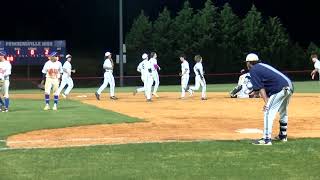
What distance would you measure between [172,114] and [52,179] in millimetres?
11779

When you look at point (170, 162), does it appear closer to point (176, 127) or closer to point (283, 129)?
point (283, 129)

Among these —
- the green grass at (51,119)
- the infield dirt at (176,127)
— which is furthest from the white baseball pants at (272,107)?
the green grass at (51,119)

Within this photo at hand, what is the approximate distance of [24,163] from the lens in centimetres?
993

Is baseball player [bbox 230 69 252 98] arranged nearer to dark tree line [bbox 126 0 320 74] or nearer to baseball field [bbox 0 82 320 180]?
baseball field [bbox 0 82 320 180]

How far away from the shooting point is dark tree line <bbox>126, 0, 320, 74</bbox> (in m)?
48.2

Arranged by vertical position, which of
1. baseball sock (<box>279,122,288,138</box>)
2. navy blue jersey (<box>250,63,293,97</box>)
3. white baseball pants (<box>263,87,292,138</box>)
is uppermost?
navy blue jersey (<box>250,63,293,97</box>)

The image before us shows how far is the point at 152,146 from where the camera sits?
11.8 m

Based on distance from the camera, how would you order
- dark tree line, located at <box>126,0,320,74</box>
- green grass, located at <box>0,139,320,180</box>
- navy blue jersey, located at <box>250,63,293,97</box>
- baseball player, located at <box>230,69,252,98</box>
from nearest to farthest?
1. green grass, located at <box>0,139,320,180</box>
2. navy blue jersey, located at <box>250,63,293,97</box>
3. baseball player, located at <box>230,69,252,98</box>
4. dark tree line, located at <box>126,0,320,74</box>

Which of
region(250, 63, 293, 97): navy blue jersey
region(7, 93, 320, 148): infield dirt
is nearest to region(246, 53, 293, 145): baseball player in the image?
region(250, 63, 293, 97): navy blue jersey

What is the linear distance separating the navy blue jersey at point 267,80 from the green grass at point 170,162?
1.17 m

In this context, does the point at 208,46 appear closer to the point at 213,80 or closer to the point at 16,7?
the point at 213,80

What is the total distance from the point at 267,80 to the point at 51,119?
852 cm

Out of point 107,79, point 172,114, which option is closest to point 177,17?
point 107,79

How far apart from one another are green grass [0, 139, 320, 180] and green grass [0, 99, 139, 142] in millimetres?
3981
